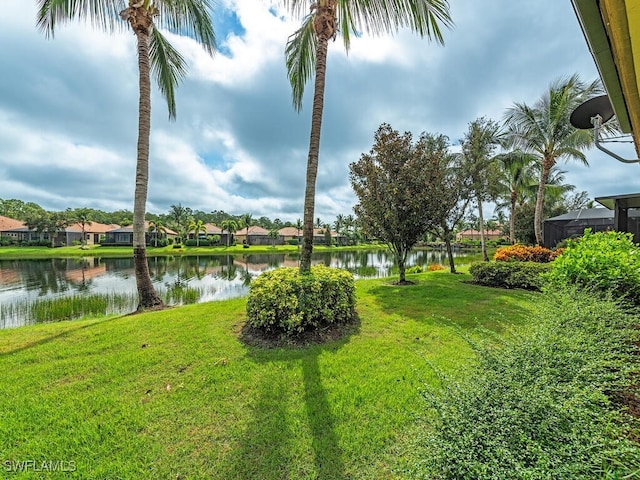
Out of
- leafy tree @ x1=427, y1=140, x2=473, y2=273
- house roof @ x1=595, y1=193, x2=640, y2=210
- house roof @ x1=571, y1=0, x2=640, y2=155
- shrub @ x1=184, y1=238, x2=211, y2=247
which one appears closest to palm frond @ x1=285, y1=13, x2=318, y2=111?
leafy tree @ x1=427, y1=140, x2=473, y2=273

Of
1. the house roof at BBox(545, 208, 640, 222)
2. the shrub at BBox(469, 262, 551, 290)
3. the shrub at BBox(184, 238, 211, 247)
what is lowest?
the shrub at BBox(469, 262, 551, 290)

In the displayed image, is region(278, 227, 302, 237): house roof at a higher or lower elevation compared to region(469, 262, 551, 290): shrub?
higher

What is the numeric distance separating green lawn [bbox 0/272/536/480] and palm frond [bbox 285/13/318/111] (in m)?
6.55

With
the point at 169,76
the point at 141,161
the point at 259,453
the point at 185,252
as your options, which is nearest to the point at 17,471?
the point at 259,453

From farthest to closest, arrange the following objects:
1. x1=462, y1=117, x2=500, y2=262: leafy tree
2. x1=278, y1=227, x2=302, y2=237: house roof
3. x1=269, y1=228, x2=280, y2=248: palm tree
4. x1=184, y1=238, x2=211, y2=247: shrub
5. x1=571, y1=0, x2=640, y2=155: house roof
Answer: x1=278, y1=227, x2=302, y2=237: house roof, x1=269, y1=228, x2=280, y2=248: palm tree, x1=184, y1=238, x2=211, y2=247: shrub, x1=462, y1=117, x2=500, y2=262: leafy tree, x1=571, y1=0, x2=640, y2=155: house roof

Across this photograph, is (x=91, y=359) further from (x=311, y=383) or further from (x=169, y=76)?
(x=169, y=76)

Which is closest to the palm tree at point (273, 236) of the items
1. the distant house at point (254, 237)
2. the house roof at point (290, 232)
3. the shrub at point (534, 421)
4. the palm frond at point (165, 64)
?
the distant house at point (254, 237)

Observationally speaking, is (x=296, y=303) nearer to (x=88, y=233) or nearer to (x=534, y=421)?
(x=534, y=421)

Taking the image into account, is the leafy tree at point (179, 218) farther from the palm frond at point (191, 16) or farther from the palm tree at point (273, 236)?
the palm frond at point (191, 16)

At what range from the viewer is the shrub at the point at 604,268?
4.41 m

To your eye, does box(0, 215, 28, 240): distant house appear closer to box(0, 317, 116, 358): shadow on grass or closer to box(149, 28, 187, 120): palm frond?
box(149, 28, 187, 120): palm frond

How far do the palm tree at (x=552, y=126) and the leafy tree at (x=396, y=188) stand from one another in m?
10.8

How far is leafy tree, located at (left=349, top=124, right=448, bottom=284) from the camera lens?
909 centimetres

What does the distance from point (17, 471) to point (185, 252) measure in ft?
130
